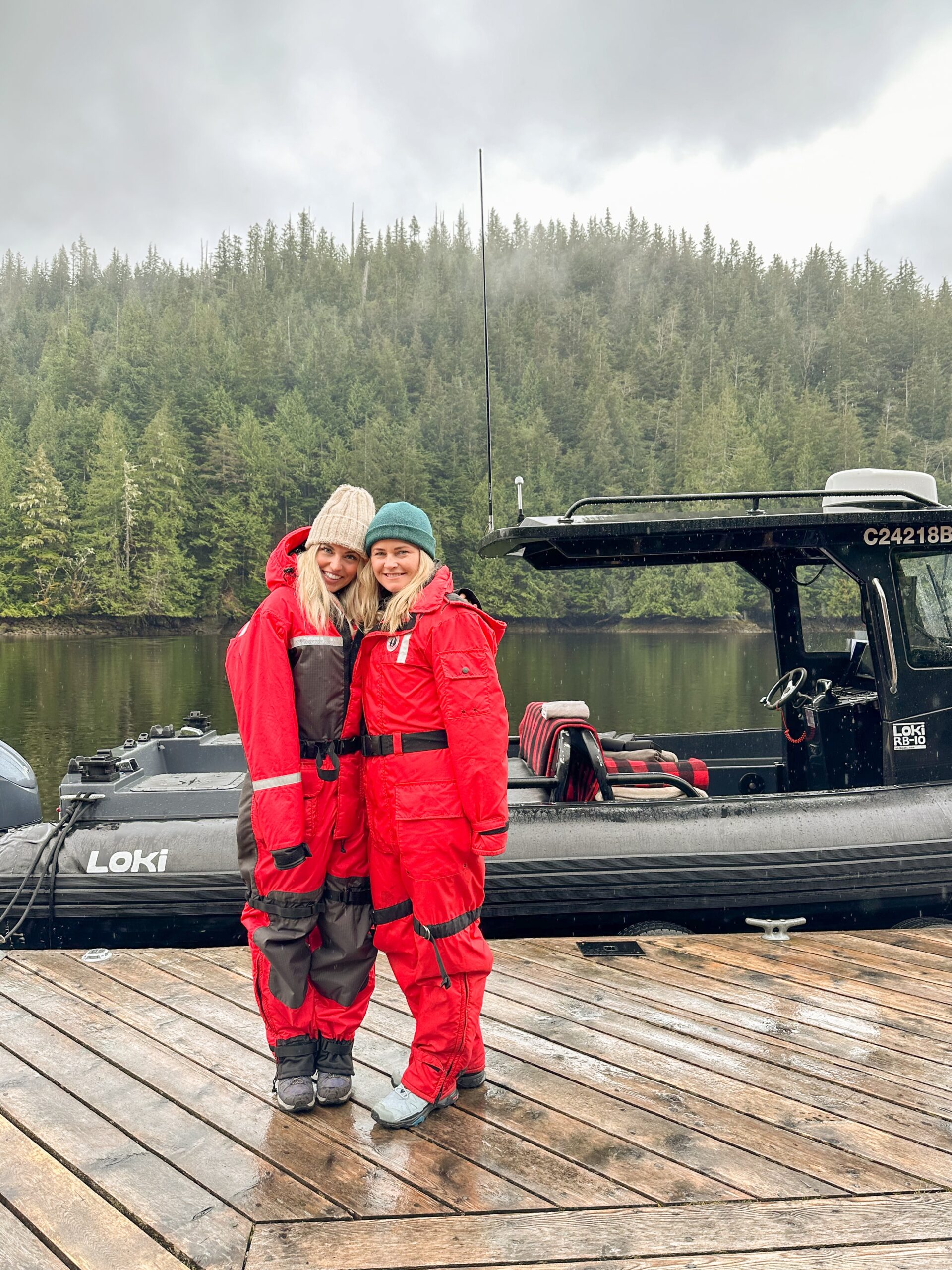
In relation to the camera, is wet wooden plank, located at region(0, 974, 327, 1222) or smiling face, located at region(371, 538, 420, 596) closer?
wet wooden plank, located at region(0, 974, 327, 1222)

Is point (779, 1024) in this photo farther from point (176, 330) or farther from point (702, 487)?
point (176, 330)

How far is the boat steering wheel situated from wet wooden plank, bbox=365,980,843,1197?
264cm

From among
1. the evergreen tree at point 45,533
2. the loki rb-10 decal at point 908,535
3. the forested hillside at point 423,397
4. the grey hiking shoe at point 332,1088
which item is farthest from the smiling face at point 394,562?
the evergreen tree at point 45,533

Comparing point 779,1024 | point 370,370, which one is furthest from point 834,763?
point 370,370

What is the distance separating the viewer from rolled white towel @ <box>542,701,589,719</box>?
494 cm

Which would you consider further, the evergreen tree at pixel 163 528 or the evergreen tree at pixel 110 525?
the evergreen tree at pixel 163 528

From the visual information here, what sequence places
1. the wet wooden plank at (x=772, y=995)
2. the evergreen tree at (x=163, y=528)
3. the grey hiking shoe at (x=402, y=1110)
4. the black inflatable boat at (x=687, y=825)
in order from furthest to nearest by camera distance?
the evergreen tree at (x=163, y=528)
the black inflatable boat at (x=687, y=825)
the wet wooden plank at (x=772, y=995)
the grey hiking shoe at (x=402, y=1110)

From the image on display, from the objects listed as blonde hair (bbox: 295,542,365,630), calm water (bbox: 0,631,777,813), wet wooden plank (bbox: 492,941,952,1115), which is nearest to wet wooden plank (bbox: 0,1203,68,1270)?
blonde hair (bbox: 295,542,365,630)

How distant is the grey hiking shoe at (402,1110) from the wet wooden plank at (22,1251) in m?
0.75

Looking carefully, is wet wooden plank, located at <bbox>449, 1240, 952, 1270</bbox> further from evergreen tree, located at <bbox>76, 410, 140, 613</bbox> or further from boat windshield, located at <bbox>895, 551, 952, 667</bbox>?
evergreen tree, located at <bbox>76, 410, 140, 613</bbox>

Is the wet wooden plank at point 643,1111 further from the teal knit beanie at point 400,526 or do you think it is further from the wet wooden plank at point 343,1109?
the teal knit beanie at point 400,526

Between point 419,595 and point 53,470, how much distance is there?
5689 centimetres

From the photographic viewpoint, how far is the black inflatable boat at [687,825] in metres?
4.49

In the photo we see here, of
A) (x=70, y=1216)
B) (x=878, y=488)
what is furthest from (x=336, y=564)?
(x=878, y=488)
